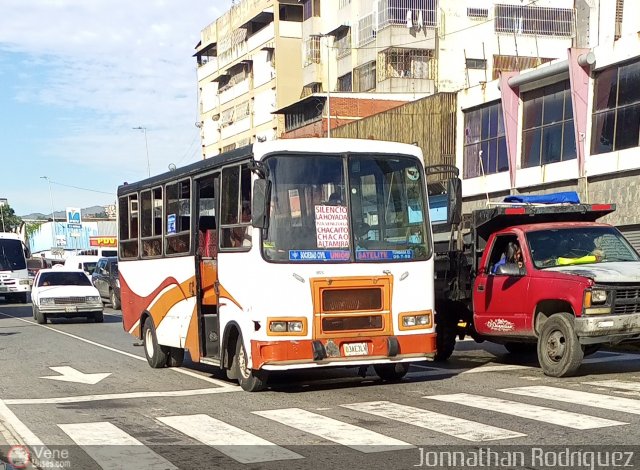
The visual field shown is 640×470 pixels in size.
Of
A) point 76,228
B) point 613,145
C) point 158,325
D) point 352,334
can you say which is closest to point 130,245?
point 158,325

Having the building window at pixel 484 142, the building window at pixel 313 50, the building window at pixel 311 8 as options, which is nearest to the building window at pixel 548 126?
the building window at pixel 484 142

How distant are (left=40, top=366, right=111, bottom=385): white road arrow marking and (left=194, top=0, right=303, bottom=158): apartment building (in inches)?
1846

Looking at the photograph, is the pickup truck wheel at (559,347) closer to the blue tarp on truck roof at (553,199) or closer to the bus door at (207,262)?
the blue tarp on truck roof at (553,199)

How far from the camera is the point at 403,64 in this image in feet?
169

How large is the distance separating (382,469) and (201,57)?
73.8 m

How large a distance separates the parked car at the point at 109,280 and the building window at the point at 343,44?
2227cm

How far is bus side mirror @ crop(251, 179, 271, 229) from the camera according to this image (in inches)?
433

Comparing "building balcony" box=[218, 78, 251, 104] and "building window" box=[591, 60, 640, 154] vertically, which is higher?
"building balcony" box=[218, 78, 251, 104]

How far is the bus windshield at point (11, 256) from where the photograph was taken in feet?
128

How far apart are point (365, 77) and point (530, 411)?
45.6m

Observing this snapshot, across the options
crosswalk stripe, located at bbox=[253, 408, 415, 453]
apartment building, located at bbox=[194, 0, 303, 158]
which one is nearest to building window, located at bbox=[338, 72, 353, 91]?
apartment building, located at bbox=[194, 0, 303, 158]

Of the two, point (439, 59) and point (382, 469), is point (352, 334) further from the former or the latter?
point (439, 59)

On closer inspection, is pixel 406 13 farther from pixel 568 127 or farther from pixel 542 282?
pixel 542 282

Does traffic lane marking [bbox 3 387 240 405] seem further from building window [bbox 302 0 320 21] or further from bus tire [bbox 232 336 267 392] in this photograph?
building window [bbox 302 0 320 21]
